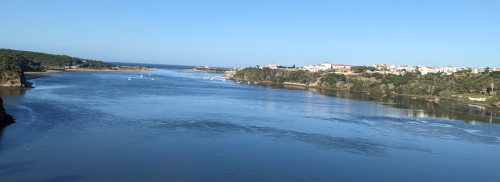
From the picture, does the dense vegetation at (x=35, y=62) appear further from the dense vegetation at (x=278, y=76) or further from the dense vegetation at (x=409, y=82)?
the dense vegetation at (x=409, y=82)

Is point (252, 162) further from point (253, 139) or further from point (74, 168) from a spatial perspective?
point (74, 168)

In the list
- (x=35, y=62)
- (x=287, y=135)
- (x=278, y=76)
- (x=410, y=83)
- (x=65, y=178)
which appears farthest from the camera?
(x=278, y=76)

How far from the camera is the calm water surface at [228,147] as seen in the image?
13594 millimetres

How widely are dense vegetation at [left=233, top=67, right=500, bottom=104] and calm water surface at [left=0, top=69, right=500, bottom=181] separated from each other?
3065cm

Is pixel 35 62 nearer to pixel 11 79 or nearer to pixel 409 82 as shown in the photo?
pixel 11 79

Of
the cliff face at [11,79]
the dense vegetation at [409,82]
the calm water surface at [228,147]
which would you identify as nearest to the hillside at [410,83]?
the dense vegetation at [409,82]

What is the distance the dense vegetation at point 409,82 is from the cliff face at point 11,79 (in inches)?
2014

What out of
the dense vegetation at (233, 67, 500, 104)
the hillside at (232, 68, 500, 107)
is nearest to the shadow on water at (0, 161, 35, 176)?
the hillside at (232, 68, 500, 107)

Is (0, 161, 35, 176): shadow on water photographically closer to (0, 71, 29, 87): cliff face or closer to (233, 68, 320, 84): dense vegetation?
(0, 71, 29, 87): cliff face

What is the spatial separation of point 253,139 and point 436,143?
9761 millimetres

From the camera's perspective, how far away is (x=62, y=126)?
64.8 ft

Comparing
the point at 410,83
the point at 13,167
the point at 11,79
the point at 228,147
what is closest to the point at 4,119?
the point at 13,167

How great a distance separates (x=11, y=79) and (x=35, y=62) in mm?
38853

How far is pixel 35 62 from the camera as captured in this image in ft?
241
